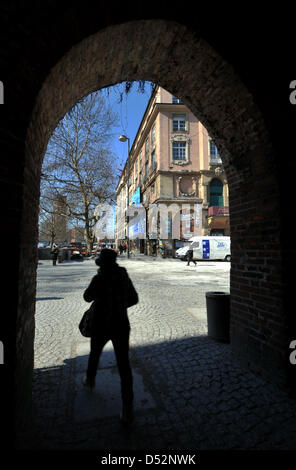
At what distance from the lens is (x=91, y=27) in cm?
222

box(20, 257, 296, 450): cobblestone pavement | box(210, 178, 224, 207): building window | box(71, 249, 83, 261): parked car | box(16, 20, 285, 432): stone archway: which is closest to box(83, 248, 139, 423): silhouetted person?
box(20, 257, 296, 450): cobblestone pavement

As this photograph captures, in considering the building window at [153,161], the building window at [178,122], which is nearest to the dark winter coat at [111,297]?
the building window at [153,161]

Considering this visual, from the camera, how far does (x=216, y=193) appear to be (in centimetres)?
2923

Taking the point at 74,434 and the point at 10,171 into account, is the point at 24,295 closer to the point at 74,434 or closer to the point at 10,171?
A: the point at 10,171

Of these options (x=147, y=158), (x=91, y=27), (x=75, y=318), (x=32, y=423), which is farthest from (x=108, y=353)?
(x=147, y=158)

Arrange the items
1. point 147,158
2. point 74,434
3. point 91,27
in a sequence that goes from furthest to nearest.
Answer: point 147,158 < point 91,27 < point 74,434

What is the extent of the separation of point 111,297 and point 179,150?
2944cm

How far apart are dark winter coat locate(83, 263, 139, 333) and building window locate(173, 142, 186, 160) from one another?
28.8m

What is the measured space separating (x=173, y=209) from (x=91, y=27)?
26356 millimetres

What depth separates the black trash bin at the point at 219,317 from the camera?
4.09 meters

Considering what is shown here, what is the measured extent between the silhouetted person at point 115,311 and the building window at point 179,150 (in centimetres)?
2878

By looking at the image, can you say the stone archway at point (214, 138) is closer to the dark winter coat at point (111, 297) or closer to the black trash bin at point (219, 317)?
the black trash bin at point (219, 317)

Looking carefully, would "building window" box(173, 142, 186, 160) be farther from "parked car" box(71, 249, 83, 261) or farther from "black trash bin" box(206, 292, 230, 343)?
"black trash bin" box(206, 292, 230, 343)
